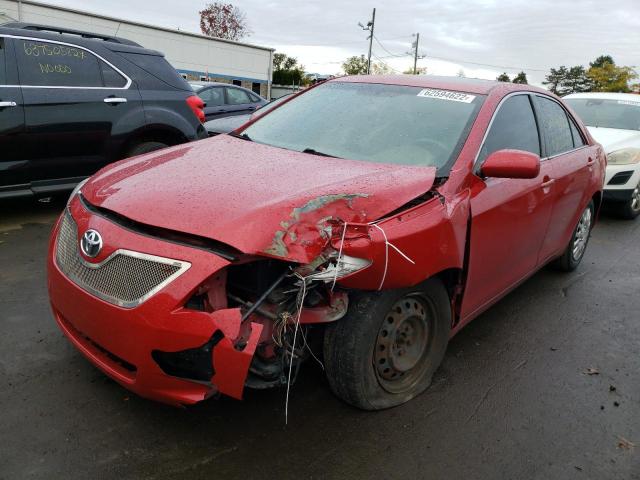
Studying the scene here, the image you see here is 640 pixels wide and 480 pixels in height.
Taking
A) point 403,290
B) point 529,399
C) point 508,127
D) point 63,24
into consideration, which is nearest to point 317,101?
point 508,127

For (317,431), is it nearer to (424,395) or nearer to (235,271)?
(424,395)

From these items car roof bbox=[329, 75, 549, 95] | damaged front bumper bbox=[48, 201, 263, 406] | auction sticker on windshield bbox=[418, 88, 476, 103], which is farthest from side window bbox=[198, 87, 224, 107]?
damaged front bumper bbox=[48, 201, 263, 406]

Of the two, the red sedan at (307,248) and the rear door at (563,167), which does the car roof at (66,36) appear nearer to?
the red sedan at (307,248)

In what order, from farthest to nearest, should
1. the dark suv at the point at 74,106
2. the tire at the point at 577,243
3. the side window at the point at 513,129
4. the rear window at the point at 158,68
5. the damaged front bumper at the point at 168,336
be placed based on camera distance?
the rear window at the point at 158,68
the dark suv at the point at 74,106
the tire at the point at 577,243
the side window at the point at 513,129
the damaged front bumper at the point at 168,336

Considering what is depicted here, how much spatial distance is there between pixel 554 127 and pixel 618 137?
431 centimetres

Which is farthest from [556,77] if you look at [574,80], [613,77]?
[613,77]

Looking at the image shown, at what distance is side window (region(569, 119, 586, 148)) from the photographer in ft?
14.3

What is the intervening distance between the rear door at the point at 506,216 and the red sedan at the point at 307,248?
0.6 inches

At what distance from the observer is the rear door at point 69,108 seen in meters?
4.96

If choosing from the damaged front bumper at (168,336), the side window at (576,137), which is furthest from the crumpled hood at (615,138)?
the damaged front bumper at (168,336)

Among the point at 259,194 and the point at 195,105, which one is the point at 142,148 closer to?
the point at 195,105

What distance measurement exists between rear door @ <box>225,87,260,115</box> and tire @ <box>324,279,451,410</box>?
32.1 ft

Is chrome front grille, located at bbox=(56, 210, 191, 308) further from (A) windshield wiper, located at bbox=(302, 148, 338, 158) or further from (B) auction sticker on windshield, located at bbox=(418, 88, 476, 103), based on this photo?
(B) auction sticker on windshield, located at bbox=(418, 88, 476, 103)

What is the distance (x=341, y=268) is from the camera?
2121 millimetres
